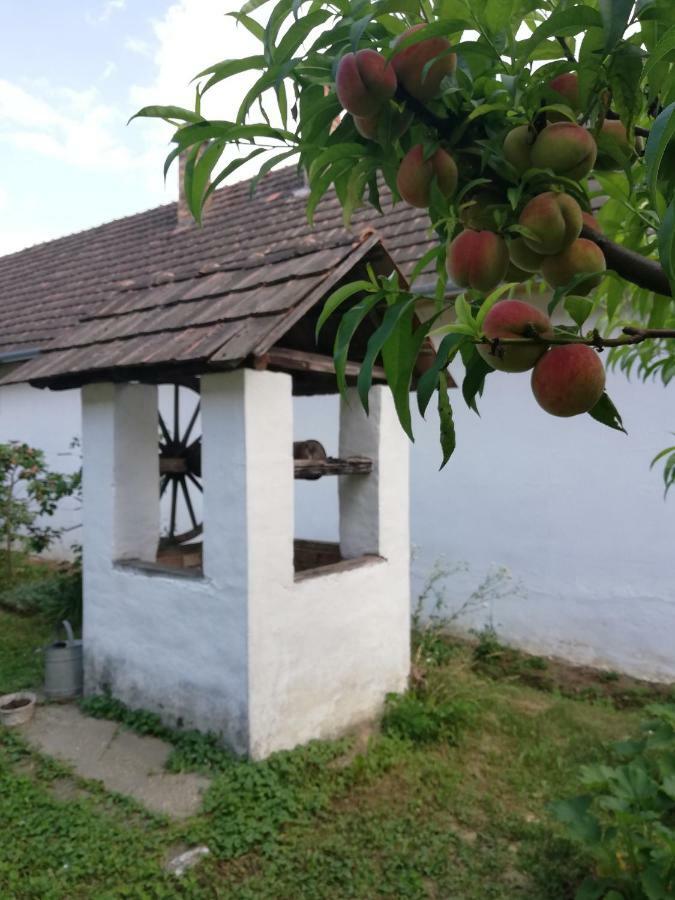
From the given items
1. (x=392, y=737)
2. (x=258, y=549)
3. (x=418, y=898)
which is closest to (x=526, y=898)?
(x=418, y=898)

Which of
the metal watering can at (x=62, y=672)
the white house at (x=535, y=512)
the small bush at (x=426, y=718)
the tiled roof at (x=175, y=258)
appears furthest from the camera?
the white house at (x=535, y=512)

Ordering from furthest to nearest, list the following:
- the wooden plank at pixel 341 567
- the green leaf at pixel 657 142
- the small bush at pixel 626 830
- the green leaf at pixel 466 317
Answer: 1. the wooden plank at pixel 341 567
2. the small bush at pixel 626 830
3. the green leaf at pixel 466 317
4. the green leaf at pixel 657 142

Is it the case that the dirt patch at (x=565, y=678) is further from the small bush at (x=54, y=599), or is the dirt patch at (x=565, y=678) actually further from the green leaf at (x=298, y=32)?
the green leaf at (x=298, y=32)

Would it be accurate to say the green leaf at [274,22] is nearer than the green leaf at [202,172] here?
Yes

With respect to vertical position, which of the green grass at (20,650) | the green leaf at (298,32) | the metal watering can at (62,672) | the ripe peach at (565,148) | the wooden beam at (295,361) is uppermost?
the green leaf at (298,32)

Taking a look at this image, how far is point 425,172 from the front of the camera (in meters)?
0.98

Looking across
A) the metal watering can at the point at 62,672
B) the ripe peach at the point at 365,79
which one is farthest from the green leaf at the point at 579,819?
the metal watering can at the point at 62,672

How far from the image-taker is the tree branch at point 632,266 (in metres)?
0.96

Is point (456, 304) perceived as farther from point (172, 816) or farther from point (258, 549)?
point (172, 816)

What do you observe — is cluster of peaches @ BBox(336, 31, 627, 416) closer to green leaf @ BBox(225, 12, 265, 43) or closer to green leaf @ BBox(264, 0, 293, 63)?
green leaf @ BBox(264, 0, 293, 63)

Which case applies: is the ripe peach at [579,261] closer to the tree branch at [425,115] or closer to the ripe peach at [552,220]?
the ripe peach at [552,220]

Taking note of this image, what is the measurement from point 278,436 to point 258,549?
62 cm

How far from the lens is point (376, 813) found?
3.35 meters

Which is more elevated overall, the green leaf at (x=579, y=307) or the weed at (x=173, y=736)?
the green leaf at (x=579, y=307)
